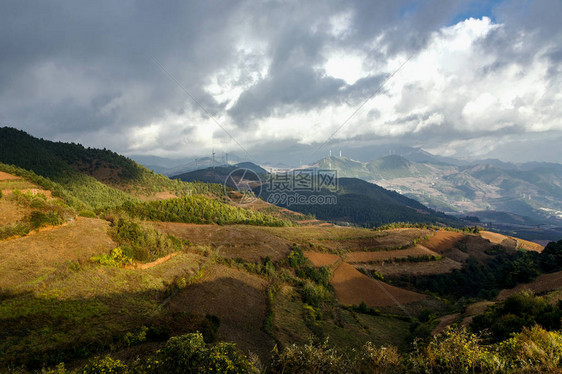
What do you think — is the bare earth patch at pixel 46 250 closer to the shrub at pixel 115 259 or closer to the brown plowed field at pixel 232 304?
the shrub at pixel 115 259

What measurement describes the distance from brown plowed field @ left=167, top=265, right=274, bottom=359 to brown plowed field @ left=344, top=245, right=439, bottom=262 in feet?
93.5

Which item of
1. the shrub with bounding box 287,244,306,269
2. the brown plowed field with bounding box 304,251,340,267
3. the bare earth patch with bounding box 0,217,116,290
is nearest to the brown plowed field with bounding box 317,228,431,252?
the brown plowed field with bounding box 304,251,340,267

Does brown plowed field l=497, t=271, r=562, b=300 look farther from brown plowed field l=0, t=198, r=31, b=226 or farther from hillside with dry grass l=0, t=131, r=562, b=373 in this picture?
brown plowed field l=0, t=198, r=31, b=226

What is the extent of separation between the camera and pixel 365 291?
39.6m

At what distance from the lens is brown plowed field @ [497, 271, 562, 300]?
29786 millimetres

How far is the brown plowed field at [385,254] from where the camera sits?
52.1 metres

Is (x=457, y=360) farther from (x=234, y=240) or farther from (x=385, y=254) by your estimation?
(x=385, y=254)

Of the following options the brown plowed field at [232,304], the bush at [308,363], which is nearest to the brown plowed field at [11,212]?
the brown plowed field at [232,304]

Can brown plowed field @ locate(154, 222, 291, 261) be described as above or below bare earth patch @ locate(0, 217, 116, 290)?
below

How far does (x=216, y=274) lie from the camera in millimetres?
27641

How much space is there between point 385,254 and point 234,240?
108 ft

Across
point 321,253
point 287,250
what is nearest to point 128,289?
point 287,250

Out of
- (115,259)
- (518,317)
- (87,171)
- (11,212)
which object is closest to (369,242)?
(518,317)

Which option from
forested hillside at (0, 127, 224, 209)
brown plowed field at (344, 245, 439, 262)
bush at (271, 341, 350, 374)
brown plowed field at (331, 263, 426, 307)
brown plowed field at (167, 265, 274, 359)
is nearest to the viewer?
bush at (271, 341, 350, 374)
